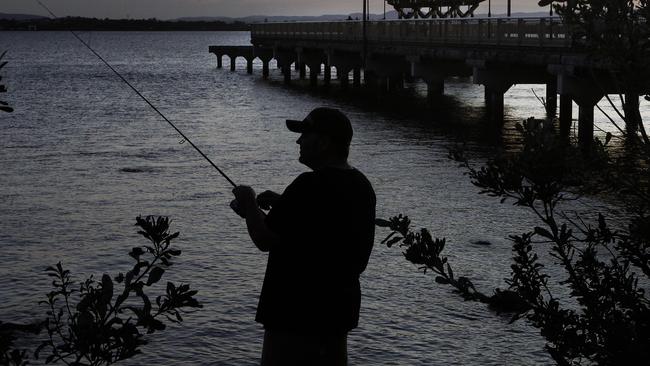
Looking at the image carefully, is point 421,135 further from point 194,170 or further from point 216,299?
point 216,299

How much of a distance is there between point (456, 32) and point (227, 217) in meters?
19.4

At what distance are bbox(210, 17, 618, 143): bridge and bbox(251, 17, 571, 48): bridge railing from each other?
0.03 metres

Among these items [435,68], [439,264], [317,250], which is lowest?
[435,68]

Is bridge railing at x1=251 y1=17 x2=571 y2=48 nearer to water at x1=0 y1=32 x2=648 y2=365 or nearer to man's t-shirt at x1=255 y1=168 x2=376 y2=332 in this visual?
water at x1=0 y1=32 x2=648 y2=365

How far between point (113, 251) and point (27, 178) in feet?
29.6

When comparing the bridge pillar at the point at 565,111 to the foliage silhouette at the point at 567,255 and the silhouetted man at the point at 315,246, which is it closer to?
the foliage silhouette at the point at 567,255

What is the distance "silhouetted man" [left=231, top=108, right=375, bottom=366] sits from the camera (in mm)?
3961

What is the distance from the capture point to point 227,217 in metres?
18.0

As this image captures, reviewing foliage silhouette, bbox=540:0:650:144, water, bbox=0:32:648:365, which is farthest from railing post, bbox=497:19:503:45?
foliage silhouette, bbox=540:0:650:144

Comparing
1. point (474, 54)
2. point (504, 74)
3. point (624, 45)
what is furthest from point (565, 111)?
point (624, 45)

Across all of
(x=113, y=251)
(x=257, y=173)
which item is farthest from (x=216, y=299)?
(x=257, y=173)

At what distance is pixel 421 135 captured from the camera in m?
32.8

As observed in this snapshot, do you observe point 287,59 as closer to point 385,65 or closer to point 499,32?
point 385,65

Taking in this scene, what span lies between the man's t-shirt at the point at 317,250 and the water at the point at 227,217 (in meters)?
6.30
